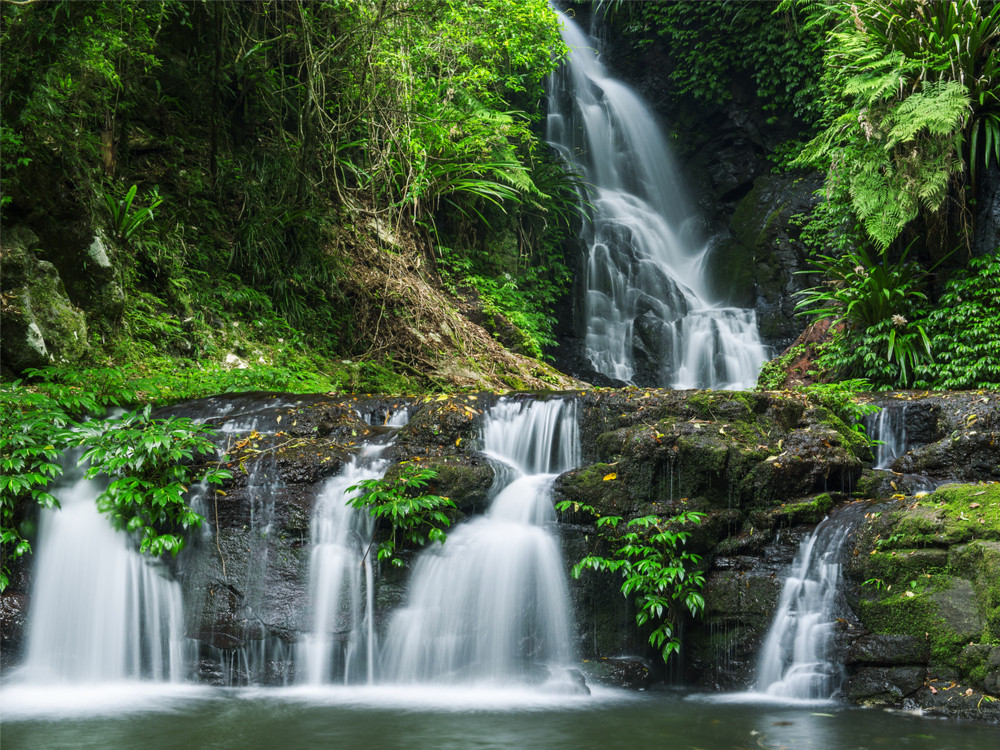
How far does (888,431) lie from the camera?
6.32 m

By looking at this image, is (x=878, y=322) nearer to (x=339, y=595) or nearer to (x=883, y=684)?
(x=883, y=684)

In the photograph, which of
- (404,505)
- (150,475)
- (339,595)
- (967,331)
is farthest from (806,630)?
(967,331)

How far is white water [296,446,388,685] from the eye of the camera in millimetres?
4695

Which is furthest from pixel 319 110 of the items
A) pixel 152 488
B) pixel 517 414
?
pixel 152 488

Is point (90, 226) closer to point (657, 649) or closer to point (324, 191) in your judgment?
point (324, 191)

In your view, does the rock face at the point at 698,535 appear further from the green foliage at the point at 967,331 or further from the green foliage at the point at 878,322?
the green foliage at the point at 878,322

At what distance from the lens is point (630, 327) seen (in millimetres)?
11914

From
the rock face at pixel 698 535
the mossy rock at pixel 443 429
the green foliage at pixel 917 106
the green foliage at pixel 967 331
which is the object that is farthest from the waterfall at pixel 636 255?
the mossy rock at pixel 443 429

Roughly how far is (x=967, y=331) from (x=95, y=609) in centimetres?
871

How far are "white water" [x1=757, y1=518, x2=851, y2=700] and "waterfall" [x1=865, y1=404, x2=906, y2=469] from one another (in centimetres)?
192

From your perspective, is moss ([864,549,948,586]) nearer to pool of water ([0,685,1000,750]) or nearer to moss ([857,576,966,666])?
moss ([857,576,966,666])

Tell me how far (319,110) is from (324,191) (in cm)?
158

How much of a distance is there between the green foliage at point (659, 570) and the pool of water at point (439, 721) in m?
0.42

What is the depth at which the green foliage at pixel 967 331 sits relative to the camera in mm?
7973
